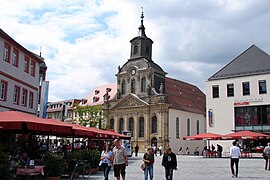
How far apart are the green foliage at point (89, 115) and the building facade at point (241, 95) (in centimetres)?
2326

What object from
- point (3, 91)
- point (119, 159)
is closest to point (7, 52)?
point (3, 91)

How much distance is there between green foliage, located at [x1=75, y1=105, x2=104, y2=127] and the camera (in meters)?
64.8

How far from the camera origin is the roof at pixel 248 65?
47094 millimetres

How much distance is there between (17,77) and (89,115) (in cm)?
3555

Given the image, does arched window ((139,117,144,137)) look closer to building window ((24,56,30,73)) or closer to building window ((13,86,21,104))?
building window ((24,56,30,73))

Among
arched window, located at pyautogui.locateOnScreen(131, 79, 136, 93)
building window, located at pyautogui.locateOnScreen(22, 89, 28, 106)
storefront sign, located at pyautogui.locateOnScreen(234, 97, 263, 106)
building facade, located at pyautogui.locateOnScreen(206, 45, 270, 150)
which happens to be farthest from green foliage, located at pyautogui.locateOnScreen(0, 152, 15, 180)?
arched window, located at pyautogui.locateOnScreen(131, 79, 136, 93)

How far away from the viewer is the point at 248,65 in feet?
159

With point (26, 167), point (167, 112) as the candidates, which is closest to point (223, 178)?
point (26, 167)

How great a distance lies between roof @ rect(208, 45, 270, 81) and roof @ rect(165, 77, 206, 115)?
52.7 feet

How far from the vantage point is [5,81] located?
97.1ft

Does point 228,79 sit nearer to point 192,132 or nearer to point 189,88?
point 192,132

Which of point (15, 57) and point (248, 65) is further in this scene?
point (248, 65)

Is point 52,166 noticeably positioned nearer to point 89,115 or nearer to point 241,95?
point 241,95

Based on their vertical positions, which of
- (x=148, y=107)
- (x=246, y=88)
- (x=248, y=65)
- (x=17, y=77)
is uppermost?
(x=248, y=65)
